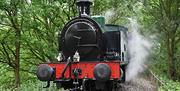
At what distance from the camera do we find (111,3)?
56.2ft

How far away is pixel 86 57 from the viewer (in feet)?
34.6

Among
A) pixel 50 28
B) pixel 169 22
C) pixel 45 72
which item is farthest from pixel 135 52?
pixel 45 72

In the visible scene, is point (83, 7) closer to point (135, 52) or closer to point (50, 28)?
point (135, 52)

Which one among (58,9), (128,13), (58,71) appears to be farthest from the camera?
(128,13)

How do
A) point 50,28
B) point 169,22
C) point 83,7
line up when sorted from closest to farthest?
point 83,7 → point 50,28 → point 169,22

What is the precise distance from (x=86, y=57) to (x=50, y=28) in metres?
6.97

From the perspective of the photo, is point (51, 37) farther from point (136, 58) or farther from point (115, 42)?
point (115, 42)

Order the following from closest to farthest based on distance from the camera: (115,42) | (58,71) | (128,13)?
(58,71)
(115,42)
(128,13)

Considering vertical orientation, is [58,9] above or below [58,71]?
above

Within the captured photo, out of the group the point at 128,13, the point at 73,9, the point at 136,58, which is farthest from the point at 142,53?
the point at 73,9

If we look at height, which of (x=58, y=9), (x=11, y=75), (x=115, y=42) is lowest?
(x=11, y=75)

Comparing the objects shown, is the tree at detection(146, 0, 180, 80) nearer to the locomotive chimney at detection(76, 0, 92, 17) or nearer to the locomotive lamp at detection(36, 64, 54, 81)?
the locomotive chimney at detection(76, 0, 92, 17)

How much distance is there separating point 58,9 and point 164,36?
5672mm

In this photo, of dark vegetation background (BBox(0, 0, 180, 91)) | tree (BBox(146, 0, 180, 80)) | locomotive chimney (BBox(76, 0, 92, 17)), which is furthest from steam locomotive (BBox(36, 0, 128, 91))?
tree (BBox(146, 0, 180, 80))
